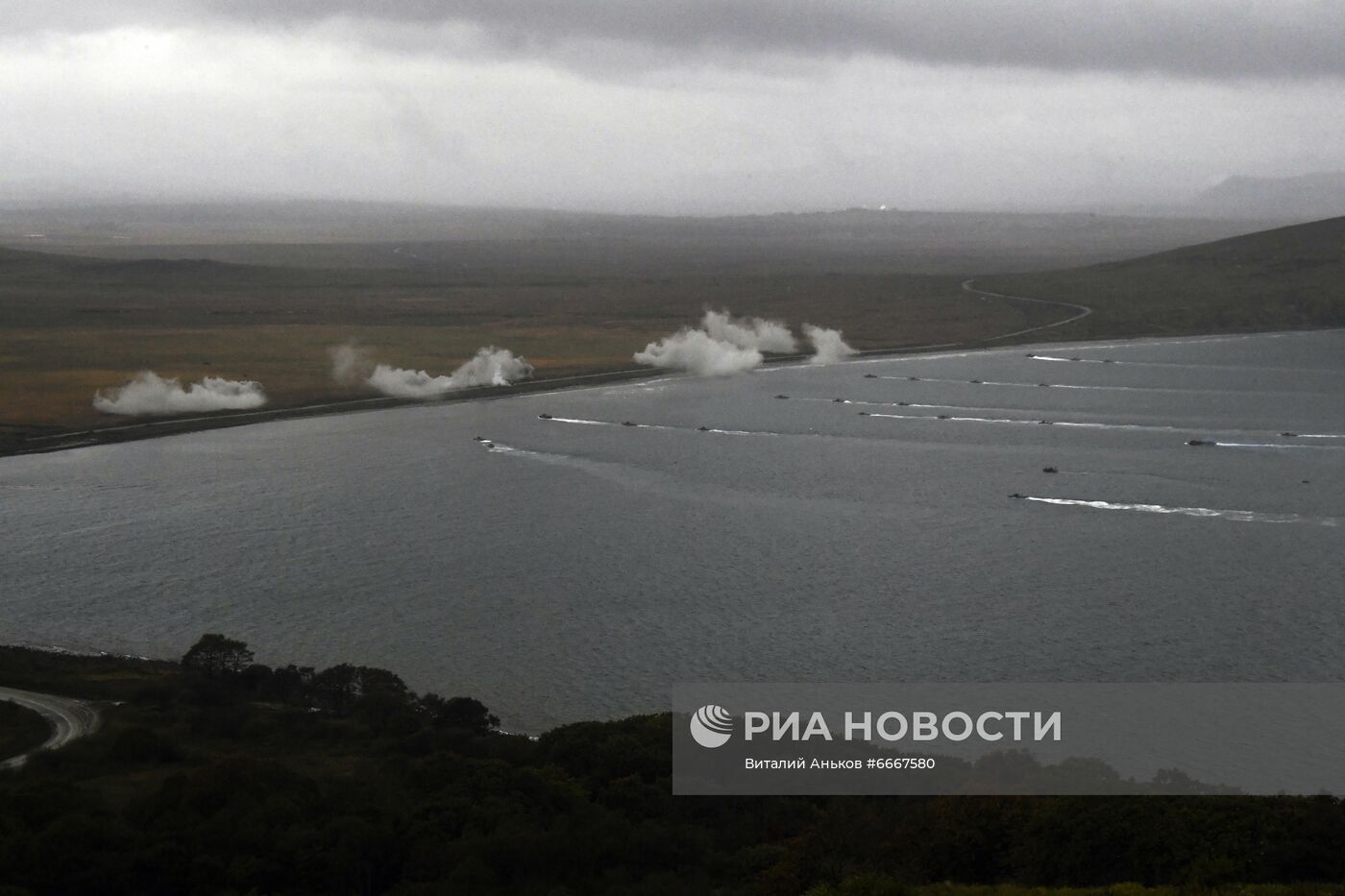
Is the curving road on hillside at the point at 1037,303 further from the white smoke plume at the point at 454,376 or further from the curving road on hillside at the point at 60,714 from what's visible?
the curving road on hillside at the point at 60,714

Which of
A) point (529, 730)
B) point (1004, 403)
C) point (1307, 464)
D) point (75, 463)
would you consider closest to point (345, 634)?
point (529, 730)

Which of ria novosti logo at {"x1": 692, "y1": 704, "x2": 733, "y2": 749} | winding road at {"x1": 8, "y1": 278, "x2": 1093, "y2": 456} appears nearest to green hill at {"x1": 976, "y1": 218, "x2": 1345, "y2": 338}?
winding road at {"x1": 8, "y1": 278, "x2": 1093, "y2": 456}

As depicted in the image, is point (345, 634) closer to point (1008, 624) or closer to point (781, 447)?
point (1008, 624)

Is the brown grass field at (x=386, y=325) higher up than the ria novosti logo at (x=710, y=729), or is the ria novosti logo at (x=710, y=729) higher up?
the brown grass field at (x=386, y=325)

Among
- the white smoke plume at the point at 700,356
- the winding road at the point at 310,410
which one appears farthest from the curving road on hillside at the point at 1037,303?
the white smoke plume at the point at 700,356

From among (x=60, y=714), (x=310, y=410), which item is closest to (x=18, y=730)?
(x=60, y=714)

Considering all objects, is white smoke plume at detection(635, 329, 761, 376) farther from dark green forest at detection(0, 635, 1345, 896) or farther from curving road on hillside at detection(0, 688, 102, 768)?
dark green forest at detection(0, 635, 1345, 896)

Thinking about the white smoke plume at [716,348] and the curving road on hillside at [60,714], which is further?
the white smoke plume at [716,348]
